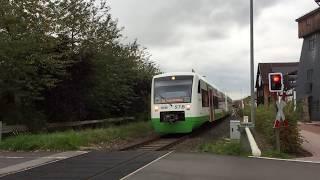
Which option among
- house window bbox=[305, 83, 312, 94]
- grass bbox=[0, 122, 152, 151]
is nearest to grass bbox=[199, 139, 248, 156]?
grass bbox=[0, 122, 152, 151]

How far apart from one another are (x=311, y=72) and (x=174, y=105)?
43530 millimetres

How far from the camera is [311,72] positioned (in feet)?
229

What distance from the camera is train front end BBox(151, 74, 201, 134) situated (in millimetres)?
29375

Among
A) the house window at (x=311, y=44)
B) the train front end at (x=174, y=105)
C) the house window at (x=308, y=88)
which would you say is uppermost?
the house window at (x=311, y=44)

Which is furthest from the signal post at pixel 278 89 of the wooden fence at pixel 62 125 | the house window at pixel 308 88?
the house window at pixel 308 88

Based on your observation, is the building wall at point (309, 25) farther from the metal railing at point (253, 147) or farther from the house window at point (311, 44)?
the metal railing at point (253, 147)

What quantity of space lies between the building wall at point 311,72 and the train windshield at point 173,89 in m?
38.7

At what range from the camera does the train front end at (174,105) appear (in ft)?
96.4

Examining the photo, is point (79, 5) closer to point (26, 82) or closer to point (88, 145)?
point (26, 82)

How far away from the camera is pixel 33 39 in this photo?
28.2 meters

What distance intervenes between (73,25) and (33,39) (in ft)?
21.2

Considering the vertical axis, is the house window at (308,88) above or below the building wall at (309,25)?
below

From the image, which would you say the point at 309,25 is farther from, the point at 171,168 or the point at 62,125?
the point at 171,168

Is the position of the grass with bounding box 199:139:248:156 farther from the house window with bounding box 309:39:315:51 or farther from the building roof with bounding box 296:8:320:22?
the house window with bounding box 309:39:315:51
